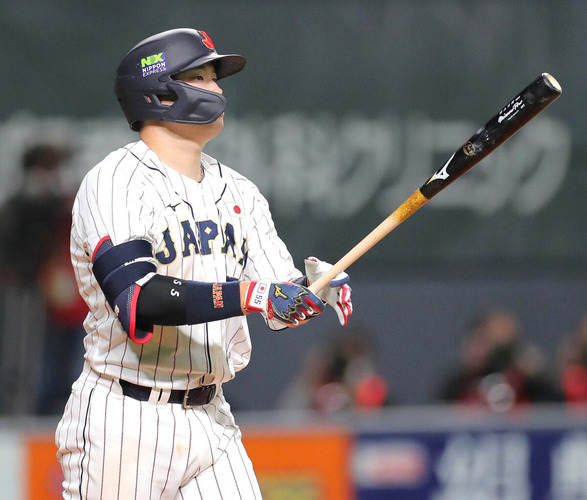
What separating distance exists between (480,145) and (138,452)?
117 centimetres

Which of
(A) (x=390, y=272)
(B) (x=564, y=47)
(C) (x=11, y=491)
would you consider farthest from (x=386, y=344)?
(C) (x=11, y=491)

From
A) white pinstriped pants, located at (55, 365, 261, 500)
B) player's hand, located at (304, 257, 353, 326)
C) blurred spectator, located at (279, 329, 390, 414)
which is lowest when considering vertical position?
blurred spectator, located at (279, 329, 390, 414)

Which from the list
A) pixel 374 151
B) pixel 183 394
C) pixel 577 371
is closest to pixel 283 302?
pixel 183 394

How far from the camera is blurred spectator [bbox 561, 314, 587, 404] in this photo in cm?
646

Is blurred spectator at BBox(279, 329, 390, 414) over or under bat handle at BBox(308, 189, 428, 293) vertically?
under

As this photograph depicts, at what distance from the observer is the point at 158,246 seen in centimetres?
289

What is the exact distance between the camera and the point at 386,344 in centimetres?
724

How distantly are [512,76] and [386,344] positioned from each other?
1841 mm

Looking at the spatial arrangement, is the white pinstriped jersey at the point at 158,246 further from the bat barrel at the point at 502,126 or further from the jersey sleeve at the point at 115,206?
the bat barrel at the point at 502,126

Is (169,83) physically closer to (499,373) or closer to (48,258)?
(48,258)

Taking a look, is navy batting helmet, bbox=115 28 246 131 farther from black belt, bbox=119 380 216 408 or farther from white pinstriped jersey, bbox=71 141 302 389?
black belt, bbox=119 380 216 408

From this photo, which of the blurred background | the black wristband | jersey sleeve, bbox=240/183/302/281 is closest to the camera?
the black wristband

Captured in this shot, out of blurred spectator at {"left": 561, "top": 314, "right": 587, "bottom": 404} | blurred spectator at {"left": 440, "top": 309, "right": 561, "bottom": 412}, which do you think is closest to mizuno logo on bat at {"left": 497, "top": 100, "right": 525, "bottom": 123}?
blurred spectator at {"left": 440, "top": 309, "right": 561, "bottom": 412}

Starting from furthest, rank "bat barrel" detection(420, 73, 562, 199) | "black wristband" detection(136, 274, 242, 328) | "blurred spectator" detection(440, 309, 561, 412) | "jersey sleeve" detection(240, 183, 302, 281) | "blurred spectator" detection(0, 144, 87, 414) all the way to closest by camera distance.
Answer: "blurred spectator" detection(440, 309, 561, 412)
"blurred spectator" detection(0, 144, 87, 414)
"jersey sleeve" detection(240, 183, 302, 281)
"bat barrel" detection(420, 73, 562, 199)
"black wristband" detection(136, 274, 242, 328)
